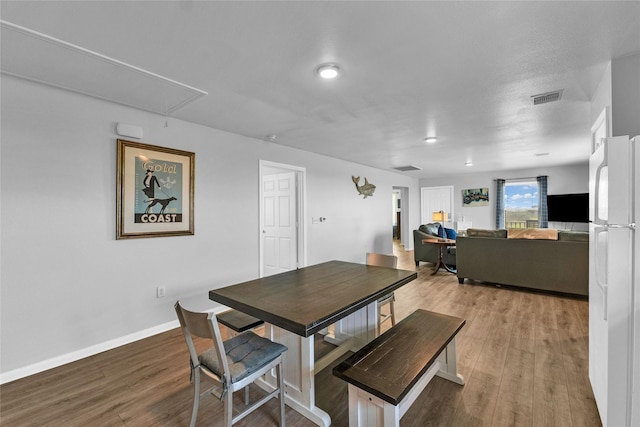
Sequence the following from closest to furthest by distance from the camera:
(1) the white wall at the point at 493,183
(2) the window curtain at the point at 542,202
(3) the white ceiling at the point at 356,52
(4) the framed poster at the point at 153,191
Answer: (3) the white ceiling at the point at 356,52
(4) the framed poster at the point at 153,191
(1) the white wall at the point at 493,183
(2) the window curtain at the point at 542,202

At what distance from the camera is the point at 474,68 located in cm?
198

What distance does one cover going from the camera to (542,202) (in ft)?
23.1

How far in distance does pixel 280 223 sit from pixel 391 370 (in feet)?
11.5

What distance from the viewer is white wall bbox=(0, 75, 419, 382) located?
211 cm

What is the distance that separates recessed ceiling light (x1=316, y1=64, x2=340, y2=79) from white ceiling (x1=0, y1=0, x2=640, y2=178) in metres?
0.06

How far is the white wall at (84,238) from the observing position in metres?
2.11

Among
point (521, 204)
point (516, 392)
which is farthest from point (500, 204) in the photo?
point (516, 392)

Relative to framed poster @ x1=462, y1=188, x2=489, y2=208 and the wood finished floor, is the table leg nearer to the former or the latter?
the wood finished floor

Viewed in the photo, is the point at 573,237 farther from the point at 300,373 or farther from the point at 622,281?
the point at 300,373

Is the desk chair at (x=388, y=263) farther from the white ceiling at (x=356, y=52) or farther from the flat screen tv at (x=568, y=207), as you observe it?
the flat screen tv at (x=568, y=207)

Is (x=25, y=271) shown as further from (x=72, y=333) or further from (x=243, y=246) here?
(x=243, y=246)

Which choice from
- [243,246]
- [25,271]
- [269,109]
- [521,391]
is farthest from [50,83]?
[521,391]

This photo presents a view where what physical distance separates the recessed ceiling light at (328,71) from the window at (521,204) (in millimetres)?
7564

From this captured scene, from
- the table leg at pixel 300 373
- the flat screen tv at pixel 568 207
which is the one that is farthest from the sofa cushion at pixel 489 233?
the flat screen tv at pixel 568 207
